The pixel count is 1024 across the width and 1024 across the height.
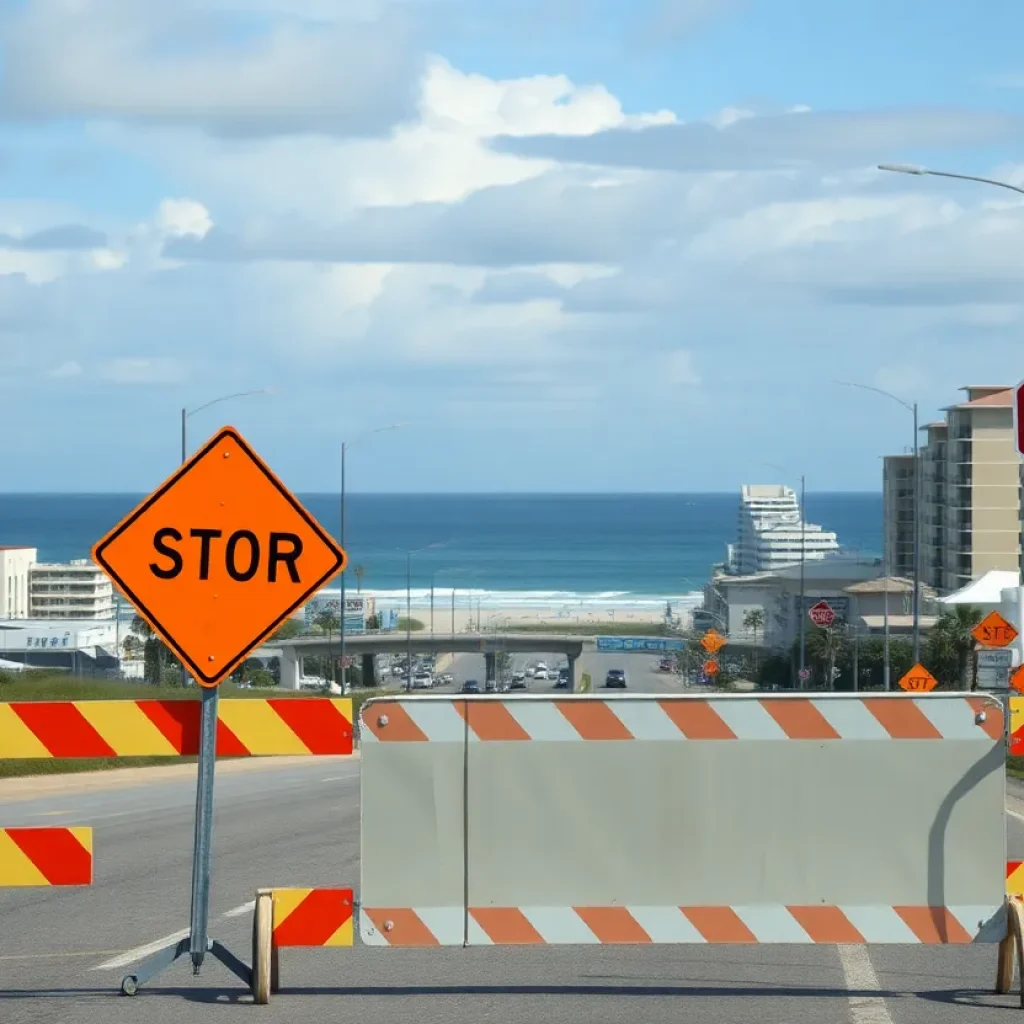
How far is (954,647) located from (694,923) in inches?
2962

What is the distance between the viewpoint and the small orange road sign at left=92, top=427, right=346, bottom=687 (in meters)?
8.55

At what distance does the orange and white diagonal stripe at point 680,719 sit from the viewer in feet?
27.1

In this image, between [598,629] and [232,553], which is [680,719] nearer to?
[232,553]

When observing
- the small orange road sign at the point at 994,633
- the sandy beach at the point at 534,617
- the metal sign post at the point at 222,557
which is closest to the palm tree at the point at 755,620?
the sandy beach at the point at 534,617

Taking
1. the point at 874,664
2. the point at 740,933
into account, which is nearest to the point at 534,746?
the point at 740,933

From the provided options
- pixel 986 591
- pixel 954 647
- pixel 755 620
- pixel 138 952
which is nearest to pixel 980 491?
pixel 755 620

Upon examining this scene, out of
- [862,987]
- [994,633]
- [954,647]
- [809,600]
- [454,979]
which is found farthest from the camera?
[809,600]

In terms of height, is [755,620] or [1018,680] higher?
[1018,680]

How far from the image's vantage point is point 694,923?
828 cm

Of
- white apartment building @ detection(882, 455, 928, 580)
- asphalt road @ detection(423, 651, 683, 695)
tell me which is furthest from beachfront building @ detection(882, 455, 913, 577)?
asphalt road @ detection(423, 651, 683, 695)

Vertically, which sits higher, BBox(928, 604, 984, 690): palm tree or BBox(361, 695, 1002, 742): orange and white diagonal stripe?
BBox(361, 695, 1002, 742): orange and white diagonal stripe

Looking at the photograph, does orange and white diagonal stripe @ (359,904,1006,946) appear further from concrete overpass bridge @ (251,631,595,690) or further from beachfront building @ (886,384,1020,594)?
beachfront building @ (886,384,1020,594)

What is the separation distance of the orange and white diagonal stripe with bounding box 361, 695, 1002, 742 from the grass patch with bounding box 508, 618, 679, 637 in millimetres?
135459

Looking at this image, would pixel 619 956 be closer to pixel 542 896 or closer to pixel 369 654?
pixel 542 896
